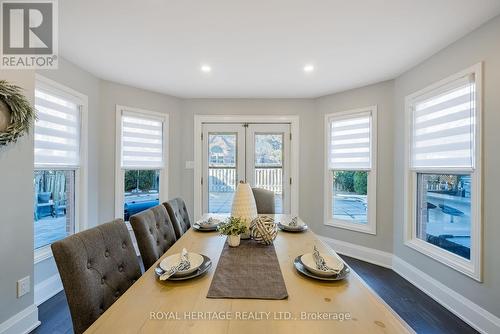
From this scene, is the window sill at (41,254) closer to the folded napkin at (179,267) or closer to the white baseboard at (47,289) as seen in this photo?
the white baseboard at (47,289)

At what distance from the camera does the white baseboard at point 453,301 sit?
70.4 inches

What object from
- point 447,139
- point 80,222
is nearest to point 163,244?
point 80,222

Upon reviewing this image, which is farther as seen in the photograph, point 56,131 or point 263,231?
point 56,131

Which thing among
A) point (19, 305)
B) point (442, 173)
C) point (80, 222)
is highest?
point (442, 173)

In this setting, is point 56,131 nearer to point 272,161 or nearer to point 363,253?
point 272,161

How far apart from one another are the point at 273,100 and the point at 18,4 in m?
2.93

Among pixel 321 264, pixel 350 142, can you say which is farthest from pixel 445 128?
pixel 321 264

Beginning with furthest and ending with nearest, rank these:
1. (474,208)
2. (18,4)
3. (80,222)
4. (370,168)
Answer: (370,168), (80,222), (474,208), (18,4)

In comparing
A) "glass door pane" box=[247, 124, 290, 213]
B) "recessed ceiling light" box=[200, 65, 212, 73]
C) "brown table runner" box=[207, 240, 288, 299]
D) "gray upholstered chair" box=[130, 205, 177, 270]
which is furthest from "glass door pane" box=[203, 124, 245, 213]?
"brown table runner" box=[207, 240, 288, 299]

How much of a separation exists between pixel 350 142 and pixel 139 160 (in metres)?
3.09

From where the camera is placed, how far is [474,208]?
1909 millimetres

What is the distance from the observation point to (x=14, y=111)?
1.60m

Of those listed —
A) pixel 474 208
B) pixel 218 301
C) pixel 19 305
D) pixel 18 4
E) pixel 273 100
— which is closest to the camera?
pixel 218 301

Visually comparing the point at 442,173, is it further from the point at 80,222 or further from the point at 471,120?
the point at 80,222
